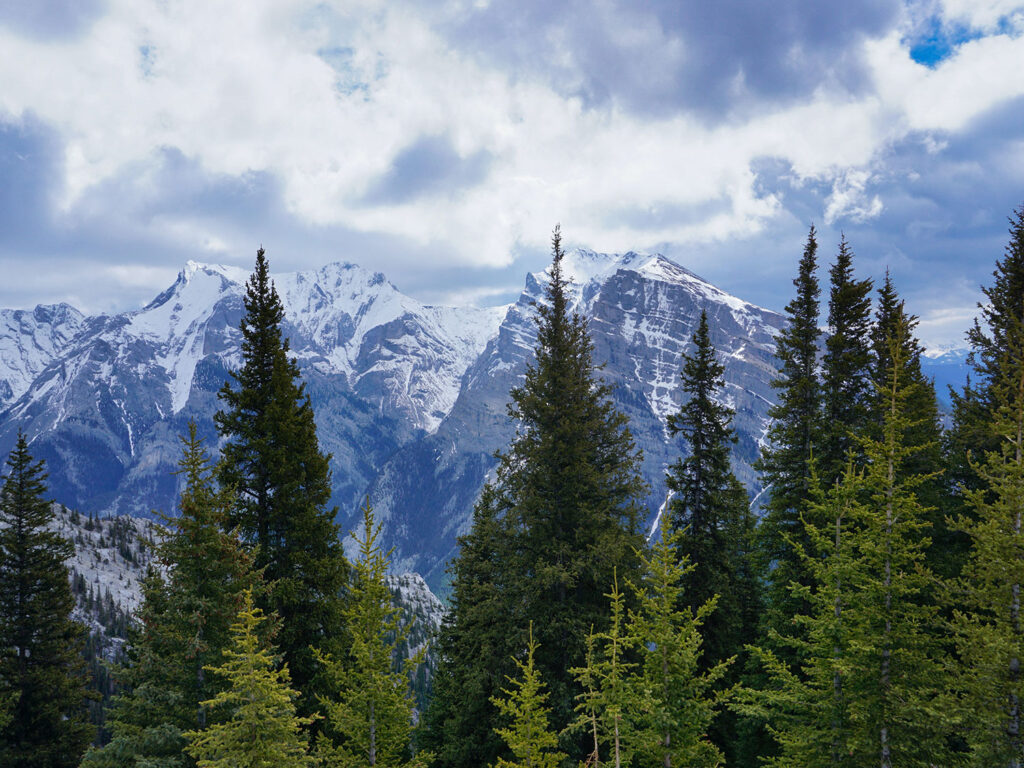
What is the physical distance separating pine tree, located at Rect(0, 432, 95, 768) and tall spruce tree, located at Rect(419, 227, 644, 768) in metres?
23.3

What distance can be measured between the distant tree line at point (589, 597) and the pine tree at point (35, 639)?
12cm

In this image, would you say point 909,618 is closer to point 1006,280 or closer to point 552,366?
point 552,366

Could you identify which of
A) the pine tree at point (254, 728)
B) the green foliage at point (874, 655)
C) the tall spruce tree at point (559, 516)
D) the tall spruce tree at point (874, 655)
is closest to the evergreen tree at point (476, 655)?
the tall spruce tree at point (559, 516)

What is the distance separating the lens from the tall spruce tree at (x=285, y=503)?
19641mm

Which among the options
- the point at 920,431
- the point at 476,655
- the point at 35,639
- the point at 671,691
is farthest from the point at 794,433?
the point at 35,639

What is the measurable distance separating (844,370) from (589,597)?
634 inches

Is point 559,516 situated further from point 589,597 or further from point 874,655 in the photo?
point 874,655

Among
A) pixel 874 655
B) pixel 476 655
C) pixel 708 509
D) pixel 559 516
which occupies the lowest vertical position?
pixel 476 655

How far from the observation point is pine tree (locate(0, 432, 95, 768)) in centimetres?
2888

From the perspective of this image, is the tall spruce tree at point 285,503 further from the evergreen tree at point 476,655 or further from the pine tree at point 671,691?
the pine tree at point 671,691

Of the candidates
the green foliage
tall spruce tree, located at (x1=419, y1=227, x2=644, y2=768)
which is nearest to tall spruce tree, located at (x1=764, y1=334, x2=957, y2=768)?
the green foliage

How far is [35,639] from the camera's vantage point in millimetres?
30156

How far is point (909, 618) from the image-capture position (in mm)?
15930

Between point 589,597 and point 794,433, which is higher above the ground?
point 794,433
